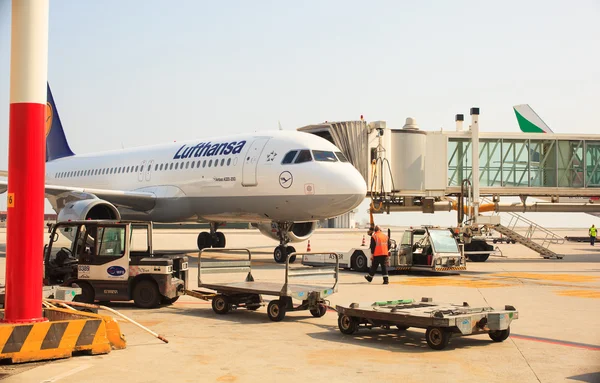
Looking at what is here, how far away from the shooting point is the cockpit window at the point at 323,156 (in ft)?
62.1

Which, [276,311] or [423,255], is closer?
[276,311]

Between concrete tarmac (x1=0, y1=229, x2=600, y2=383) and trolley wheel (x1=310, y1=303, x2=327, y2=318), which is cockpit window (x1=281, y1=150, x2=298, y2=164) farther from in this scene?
trolley wheel (x1=310, y1=303, x2=327, y2=318)

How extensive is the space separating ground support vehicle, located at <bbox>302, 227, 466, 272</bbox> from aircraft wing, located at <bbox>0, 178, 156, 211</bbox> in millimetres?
6442

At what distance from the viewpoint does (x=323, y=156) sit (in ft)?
62.3

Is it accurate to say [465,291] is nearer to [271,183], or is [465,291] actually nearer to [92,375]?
[271,183]

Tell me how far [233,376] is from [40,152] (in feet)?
9.87

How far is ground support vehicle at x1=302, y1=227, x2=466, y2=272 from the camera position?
1755 centimetres

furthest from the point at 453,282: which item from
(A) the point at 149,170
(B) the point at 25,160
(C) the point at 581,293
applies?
(A) the point at 149,170

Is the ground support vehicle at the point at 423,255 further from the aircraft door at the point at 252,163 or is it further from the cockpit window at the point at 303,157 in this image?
the aircraft door at the point at 252,163

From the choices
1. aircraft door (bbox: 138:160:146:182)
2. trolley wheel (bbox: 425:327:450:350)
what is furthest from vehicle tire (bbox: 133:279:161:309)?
aircraft door (bbox: 138:160:146:182)

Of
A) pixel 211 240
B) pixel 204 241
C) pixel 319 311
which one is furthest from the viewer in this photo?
pixel 204 241

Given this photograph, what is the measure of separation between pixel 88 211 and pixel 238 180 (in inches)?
162

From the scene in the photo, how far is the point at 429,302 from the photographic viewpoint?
962 centimetres

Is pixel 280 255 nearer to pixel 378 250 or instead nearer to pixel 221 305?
pixel 378 250
